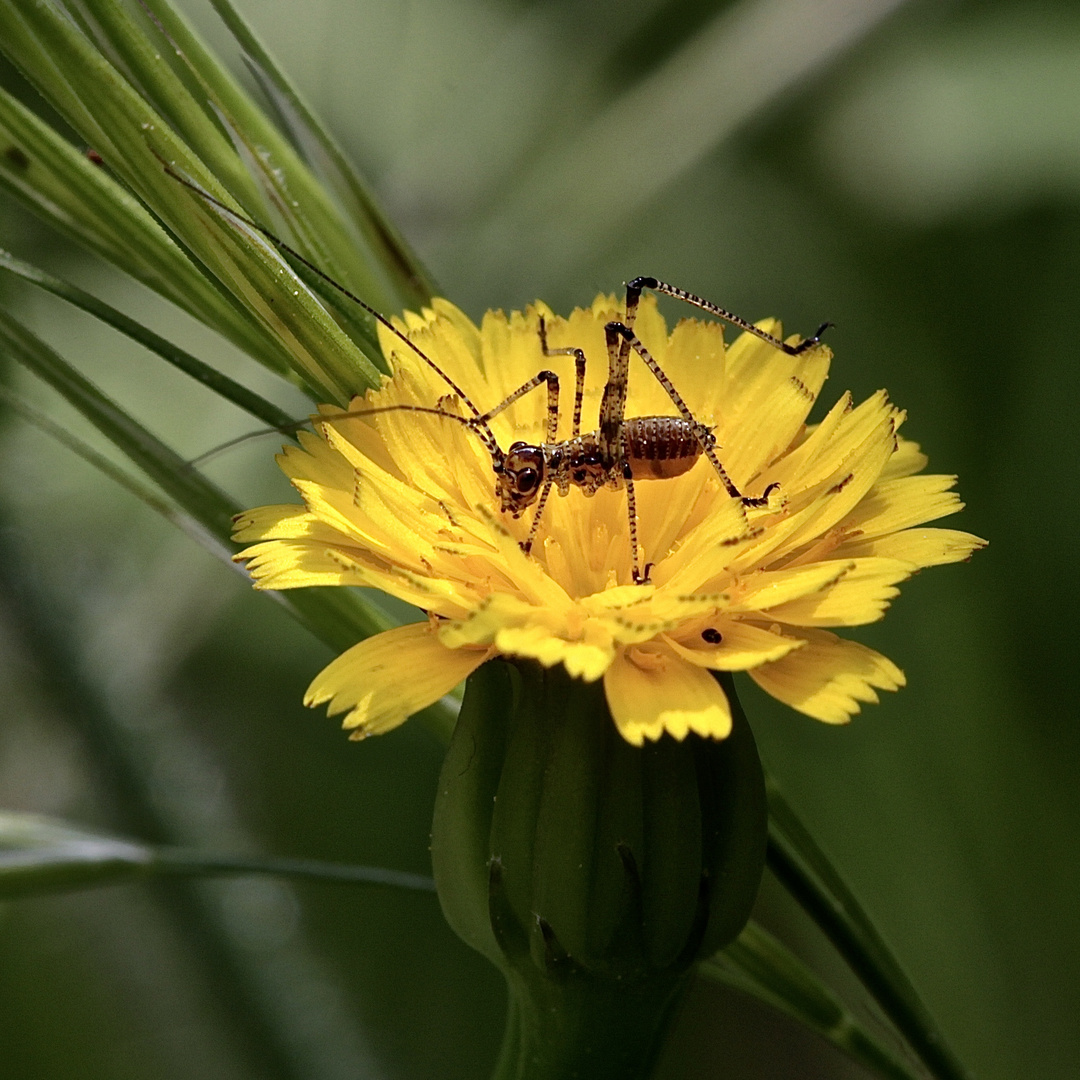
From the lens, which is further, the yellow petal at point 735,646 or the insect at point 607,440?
the insect at point 607,440

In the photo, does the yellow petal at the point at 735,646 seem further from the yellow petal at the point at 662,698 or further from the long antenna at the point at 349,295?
the long antenna at the point at 349,295

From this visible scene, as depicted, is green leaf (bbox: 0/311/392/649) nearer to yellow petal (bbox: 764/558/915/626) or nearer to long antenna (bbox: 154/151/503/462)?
long antenna (bbox: 154/151/503/462)

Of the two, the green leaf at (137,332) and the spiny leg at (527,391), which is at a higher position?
the spiny leg at (527,391)

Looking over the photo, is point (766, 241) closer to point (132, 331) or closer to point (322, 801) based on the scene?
point (322, 801)

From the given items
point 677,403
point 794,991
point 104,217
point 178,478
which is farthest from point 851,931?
point 104,217

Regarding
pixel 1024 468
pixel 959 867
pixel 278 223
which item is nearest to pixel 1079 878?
pixel 959 867

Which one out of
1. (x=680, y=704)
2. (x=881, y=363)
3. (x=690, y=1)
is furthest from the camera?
(x=690, y=1)

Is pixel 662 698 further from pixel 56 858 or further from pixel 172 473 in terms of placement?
pixel 56 858

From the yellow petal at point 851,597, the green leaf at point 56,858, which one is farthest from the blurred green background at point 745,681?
the yellow petal at point 851,597
